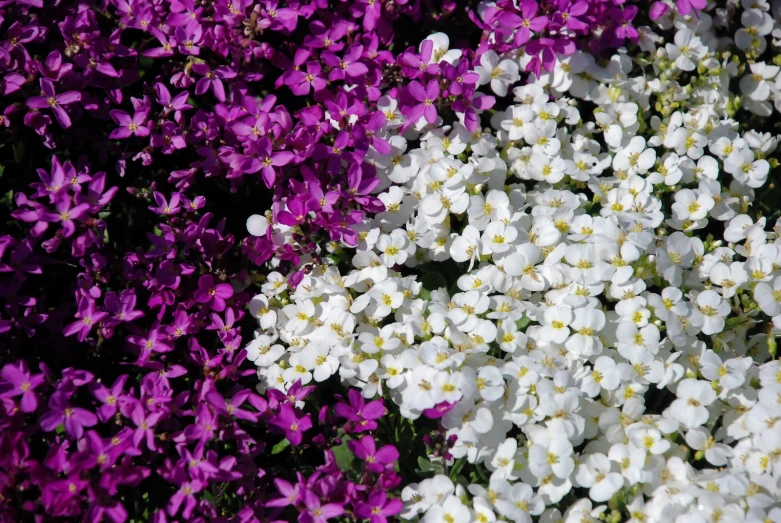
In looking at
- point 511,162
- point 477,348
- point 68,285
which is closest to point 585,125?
point 511,162

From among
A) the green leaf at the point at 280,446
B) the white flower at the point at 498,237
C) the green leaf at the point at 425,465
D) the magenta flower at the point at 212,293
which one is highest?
the white flower at the point at 498,237

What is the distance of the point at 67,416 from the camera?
2.42m

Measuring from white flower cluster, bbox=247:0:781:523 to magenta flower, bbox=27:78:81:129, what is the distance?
101cm

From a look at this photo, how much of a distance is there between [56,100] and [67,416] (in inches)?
47.8

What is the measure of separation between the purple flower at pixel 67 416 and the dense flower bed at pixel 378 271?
0.01m

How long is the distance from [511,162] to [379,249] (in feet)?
2.54

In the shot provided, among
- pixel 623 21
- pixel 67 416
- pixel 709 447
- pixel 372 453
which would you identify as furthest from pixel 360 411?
pixel 623 21

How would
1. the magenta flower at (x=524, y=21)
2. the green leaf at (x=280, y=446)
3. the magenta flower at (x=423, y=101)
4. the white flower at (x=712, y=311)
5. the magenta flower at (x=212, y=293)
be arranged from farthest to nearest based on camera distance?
the magenta flower at (x=524, y=21) → the magenta flower at (x=423, y=101) → the green leaf at (x=280, y=446) → the magenta flower at (x=212, y=293) → the white flower at (x=712, y=311)

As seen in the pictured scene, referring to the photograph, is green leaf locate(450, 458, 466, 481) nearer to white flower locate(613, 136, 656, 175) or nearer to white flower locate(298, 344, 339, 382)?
white flower locate(298, 344, 339, 382)

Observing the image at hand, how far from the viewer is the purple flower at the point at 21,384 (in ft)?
7.80

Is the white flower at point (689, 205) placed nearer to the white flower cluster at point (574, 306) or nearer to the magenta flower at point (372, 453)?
the white flower cluster at point (574, 306)

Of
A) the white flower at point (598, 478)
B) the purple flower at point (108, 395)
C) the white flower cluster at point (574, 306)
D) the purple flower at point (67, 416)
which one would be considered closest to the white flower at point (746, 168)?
the white flower cluster at point (574, 306)

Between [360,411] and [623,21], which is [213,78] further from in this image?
[623,21]

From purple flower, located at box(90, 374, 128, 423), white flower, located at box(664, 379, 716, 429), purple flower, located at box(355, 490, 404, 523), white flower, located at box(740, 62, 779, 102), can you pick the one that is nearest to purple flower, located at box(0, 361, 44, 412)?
purple flower, located at box(90, 374, 128, 423)
